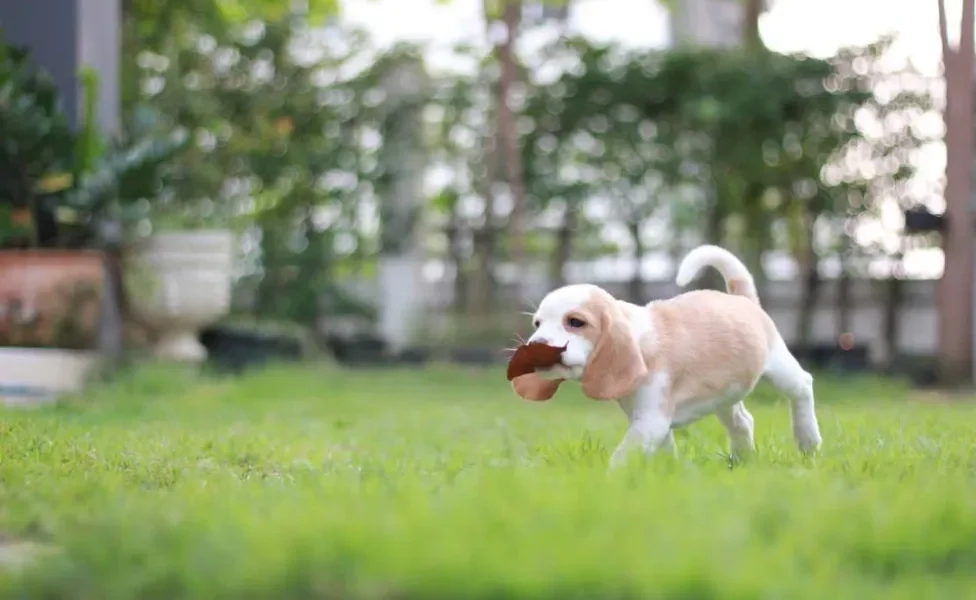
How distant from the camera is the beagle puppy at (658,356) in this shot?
262cm

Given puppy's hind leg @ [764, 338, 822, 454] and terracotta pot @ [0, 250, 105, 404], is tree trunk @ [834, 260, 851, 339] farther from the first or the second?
puppy's hind leg @ [764, 338, 822, 454]

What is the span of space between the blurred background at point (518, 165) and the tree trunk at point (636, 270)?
0.07 feet

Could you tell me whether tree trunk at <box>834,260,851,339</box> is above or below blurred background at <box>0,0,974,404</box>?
below

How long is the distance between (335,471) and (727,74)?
754 cm

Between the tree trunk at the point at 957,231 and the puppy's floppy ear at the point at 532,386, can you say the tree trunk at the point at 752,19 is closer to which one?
the tree trunk at the point at 957,231

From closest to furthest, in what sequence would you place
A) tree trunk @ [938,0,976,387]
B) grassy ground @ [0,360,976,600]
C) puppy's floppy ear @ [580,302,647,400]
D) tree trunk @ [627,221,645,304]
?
grassy ground @ [0,360,976,600]
puppy's floppy ear @ [580,302,647,400]
tree trunk @ [938,0,976,387]
tree trunk @ [627,221,645,304]

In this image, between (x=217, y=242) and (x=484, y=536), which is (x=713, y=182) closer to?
(x=217, y=242)

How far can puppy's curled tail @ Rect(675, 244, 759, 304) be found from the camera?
3.04 meters

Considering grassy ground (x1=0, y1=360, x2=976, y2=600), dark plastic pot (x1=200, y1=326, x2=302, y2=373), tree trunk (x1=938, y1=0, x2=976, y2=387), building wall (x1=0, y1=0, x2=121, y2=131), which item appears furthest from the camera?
dark plastic pot (x1=200, y1=326, x2=302, y2=373)

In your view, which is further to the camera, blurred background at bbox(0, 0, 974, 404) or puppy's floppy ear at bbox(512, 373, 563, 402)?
blurred background at bbox(0, 0, 974, 404)

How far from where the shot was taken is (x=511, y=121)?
30.9 feet

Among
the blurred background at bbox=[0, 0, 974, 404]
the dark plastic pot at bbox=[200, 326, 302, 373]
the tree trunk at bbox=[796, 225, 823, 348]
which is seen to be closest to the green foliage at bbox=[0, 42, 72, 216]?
the blurred background at bbox=[0, 0, 974, 404]

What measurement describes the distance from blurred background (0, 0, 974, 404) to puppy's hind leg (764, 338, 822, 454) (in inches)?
223

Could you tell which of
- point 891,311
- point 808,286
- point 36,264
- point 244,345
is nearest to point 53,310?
point 36,264
